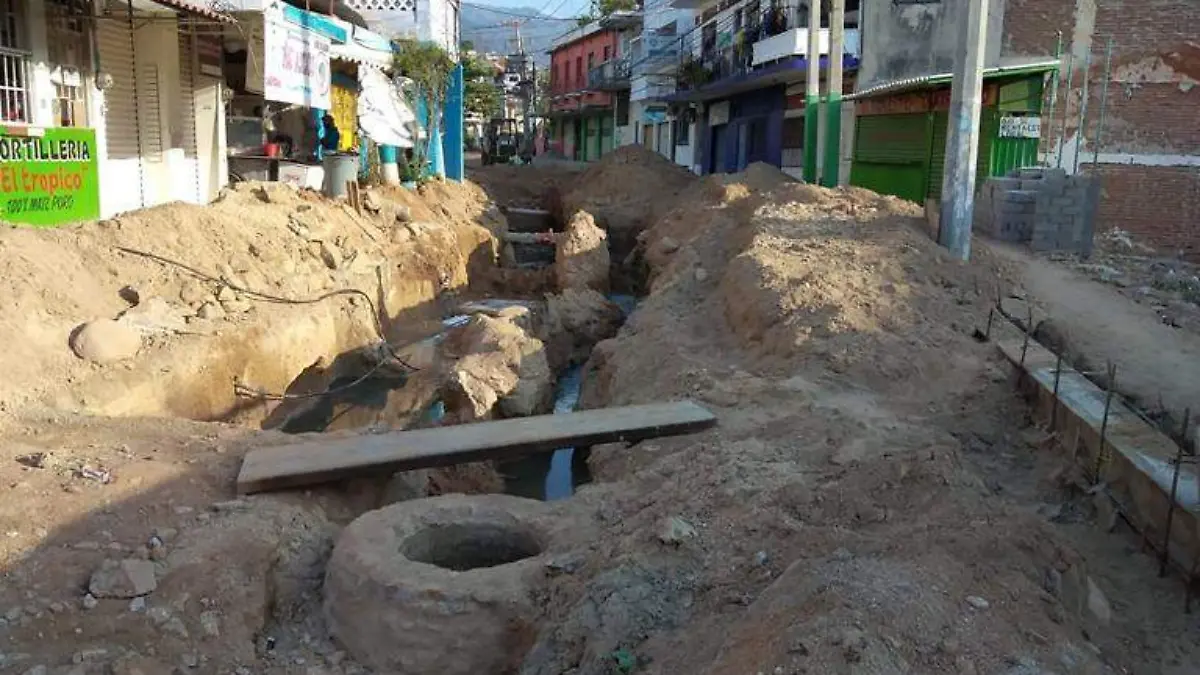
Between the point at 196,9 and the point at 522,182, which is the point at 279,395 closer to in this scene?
the point at 196,9

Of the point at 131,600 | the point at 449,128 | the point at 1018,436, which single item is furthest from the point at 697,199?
the point at 131,600

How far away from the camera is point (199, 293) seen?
1140cm

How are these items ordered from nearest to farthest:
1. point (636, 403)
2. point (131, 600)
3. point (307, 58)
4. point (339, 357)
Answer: point (131, 600) < point (636, 403) < point (339, 357) < point (307, 58)

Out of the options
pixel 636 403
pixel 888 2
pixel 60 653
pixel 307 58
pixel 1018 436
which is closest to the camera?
pixel 60 653

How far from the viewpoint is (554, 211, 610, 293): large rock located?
17.8 metres

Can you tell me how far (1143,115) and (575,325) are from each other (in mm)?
10574

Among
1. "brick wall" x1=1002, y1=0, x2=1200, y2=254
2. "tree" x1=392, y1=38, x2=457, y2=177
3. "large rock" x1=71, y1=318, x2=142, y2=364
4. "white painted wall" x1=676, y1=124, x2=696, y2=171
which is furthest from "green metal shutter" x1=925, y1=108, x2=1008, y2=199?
"white painted wall" x1=676, y1=124, x2=696, y2=171

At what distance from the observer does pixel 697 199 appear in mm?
19297

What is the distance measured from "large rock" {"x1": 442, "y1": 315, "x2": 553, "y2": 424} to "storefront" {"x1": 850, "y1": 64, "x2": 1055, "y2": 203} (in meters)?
7.26

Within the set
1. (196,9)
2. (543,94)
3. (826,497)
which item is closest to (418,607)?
(826,497)

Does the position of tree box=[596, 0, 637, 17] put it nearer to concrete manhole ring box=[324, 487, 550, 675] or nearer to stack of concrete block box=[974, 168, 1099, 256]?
stack of concrete block box=[974, 168, 1099, 256]

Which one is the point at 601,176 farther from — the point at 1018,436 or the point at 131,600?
the point at 131,600

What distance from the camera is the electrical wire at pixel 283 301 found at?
36.8 ft

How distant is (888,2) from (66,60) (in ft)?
50.8
